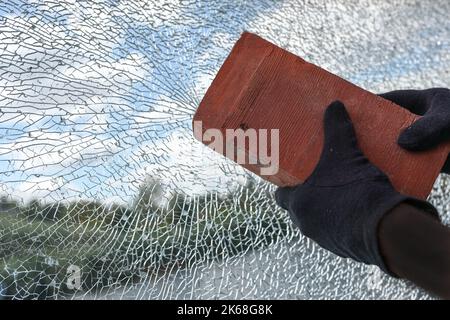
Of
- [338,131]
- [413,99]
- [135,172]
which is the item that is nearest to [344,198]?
[338,131]

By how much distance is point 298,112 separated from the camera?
0.39 meters

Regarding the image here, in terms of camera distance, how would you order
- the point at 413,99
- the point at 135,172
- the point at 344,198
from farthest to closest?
the point at 135,172 → the point at 413,99 → the point at 344,198

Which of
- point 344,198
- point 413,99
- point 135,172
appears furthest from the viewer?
point 135,172

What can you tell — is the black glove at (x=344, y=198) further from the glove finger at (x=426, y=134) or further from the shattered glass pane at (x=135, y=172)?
the shattered glass pane at (x=135, y=172)

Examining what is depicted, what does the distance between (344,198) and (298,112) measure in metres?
0.09

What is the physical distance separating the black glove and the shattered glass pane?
1.00 ft

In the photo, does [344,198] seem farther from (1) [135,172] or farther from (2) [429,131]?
(1) [135,172]

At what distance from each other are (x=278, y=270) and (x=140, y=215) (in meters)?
0.20

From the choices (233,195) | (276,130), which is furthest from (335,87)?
(233,195)

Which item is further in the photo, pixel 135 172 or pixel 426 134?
pixel 135 172

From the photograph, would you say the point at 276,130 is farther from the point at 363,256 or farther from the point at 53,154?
the point at 53,154

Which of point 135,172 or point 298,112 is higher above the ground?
point 298,112

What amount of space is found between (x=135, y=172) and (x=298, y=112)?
11.7 inches

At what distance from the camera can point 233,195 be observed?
69 centimetres
